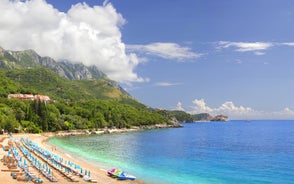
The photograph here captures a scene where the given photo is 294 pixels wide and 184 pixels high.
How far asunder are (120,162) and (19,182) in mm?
24456

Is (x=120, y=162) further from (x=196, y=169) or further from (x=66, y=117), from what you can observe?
(x=66, y=117)

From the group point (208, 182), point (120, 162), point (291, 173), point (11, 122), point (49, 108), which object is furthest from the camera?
point (49, 108)

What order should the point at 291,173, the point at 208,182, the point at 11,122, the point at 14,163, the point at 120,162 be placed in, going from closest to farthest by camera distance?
the point at 208,182
the point at 14,163
the point at 291,173
the point at 120,162
the point at 11,122

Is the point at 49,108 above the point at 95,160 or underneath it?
above

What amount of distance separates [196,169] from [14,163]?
92.1 feet

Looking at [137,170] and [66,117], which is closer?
[137,170]

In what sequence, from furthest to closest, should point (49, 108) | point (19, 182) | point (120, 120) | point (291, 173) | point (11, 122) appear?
1. point (120, 120)
2. point (49, 108)
3. point (11, 122)
4. point (291, 173)
5. point (19, 182)

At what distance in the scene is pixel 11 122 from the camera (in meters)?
107

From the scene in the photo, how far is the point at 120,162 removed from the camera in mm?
54719

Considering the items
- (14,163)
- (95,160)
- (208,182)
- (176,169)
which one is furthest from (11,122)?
(208,182)

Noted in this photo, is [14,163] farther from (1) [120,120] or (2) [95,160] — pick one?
(1) [120,120]

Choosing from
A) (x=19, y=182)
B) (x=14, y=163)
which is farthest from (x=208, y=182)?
(x=14, y=163)

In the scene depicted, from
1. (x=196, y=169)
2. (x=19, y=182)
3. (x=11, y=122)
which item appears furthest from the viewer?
(x=11, y=122)

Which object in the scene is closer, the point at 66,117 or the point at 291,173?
the point at 291,173
